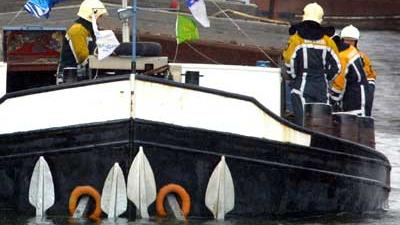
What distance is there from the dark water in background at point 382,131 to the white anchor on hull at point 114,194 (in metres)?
0.10

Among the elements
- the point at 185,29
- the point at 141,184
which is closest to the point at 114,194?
the point at 141,184

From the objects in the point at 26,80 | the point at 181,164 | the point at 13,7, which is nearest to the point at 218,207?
the point at 181,164

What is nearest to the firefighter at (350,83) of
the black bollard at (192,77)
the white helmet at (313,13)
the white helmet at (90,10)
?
the white helmet at (313,13)

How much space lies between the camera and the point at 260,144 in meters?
11.7

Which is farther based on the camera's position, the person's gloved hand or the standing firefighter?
the person's gloved hand

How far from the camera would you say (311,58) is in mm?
12766

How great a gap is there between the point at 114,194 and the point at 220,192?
94cm

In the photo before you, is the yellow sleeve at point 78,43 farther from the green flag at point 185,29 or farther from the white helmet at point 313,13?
the white helmet at point 313,13

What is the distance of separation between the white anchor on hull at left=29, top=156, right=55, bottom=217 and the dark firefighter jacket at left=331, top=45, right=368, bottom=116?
3506 mm

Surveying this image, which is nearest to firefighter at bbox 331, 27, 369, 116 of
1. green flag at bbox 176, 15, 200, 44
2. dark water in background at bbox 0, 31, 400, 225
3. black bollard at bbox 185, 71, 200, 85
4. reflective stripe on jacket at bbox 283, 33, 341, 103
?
reflective stripe on jacket at bbox 283, 33, 341, 103

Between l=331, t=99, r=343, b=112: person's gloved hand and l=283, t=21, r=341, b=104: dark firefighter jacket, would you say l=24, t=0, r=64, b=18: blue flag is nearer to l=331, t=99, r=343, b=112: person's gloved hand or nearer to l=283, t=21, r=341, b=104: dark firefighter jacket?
l=283, t=21, r=341, b=104: dark firefighter jacket

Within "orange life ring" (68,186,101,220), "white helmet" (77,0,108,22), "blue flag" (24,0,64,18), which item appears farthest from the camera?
"blue flag" (24,0,64,18)

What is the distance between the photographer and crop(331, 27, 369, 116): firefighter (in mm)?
13625

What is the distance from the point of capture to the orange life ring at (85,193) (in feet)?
37.8
